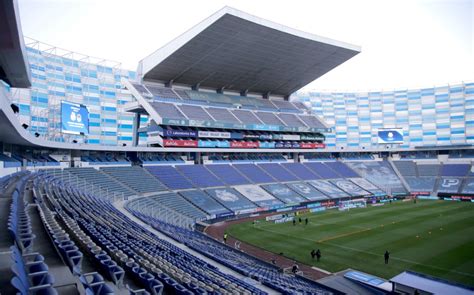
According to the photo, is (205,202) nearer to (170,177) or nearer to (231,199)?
(231,199)

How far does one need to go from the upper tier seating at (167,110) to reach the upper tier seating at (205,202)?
1330 cm

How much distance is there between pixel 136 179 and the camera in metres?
41.2

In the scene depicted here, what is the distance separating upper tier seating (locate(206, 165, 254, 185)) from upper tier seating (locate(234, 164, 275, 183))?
1.27 meters

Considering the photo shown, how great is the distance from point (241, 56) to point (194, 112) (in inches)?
480

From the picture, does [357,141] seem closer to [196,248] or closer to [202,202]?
[202,202]

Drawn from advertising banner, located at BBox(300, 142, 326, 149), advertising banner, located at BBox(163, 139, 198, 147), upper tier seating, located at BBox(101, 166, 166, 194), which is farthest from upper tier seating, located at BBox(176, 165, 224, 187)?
advertising banner, located at BBox(300, 142, 326, 149)

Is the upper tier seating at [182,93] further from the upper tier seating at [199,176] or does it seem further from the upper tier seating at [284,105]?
the upper tier seating at [284,105]

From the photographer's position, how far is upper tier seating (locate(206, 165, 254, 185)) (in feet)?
164

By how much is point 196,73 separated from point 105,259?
49.5 metres

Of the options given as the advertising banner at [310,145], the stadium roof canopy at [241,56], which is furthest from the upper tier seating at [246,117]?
the advertising banner at [310,145]

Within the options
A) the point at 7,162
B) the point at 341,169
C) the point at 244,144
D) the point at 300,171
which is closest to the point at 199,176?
the point at 244,144

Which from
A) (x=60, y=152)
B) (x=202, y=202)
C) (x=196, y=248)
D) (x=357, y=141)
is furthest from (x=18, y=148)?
(x=357, y=141)

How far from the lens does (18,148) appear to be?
32.6 metres

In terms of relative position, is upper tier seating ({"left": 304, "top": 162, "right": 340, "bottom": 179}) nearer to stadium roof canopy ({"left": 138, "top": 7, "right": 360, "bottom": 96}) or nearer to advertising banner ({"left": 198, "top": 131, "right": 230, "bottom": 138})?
stadium roof canopy ({"left": 138, "top": 7, "right": 360, "bottom": 96})
